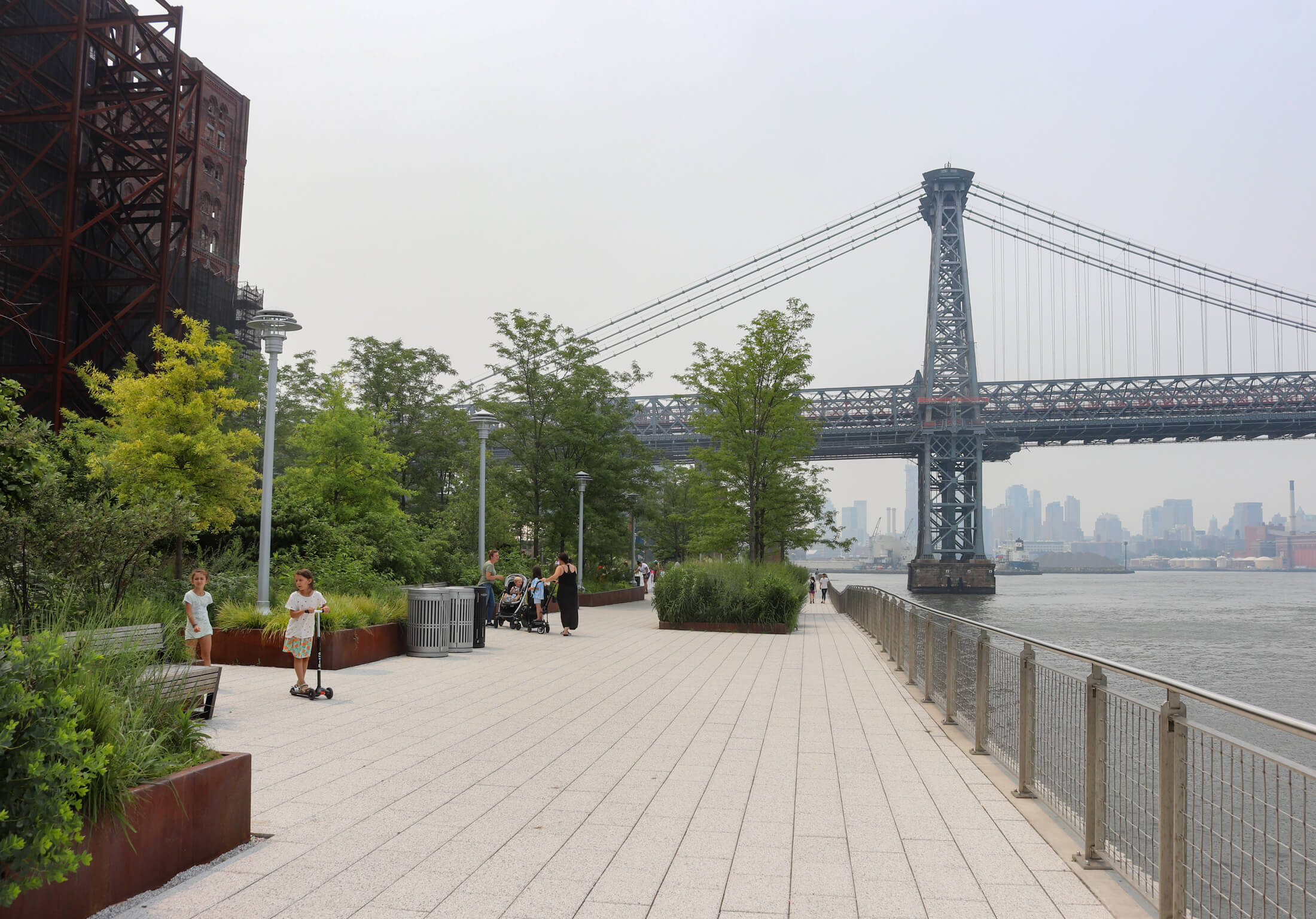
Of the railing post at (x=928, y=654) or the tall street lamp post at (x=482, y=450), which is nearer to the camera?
the railing post at (x=928, y=654)

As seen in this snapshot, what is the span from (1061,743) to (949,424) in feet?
241

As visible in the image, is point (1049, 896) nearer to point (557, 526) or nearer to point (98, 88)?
point (557, 526)

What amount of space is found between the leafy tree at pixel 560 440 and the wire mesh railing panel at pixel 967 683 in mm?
26254

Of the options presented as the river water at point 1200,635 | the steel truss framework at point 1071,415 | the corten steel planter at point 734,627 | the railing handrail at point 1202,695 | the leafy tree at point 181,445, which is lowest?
the river water at point 1200,635

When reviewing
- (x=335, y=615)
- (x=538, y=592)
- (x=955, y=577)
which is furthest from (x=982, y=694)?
(x=955, y=577)

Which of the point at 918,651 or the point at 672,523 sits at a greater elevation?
the point at 672,523

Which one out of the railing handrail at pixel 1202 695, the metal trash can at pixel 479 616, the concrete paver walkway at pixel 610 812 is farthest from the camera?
the metal trash can at pixel 479 616

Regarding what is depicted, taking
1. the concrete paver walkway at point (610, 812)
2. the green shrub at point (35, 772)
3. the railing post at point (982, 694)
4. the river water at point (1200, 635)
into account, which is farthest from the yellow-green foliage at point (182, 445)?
the river water at point (1200, 635)

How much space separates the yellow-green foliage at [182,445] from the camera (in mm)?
17234

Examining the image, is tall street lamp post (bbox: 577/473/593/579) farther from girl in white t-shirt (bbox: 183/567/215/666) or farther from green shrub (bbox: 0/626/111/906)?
green shrub (bbox: 0/626/111/906)

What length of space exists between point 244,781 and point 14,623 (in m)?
4.62

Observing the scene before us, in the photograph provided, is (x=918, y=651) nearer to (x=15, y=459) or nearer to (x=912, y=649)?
(x=912, y=649)

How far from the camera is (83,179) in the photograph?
34.4 m

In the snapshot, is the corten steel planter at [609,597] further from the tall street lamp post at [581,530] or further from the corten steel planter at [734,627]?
the corten steel planter at [734,627]
